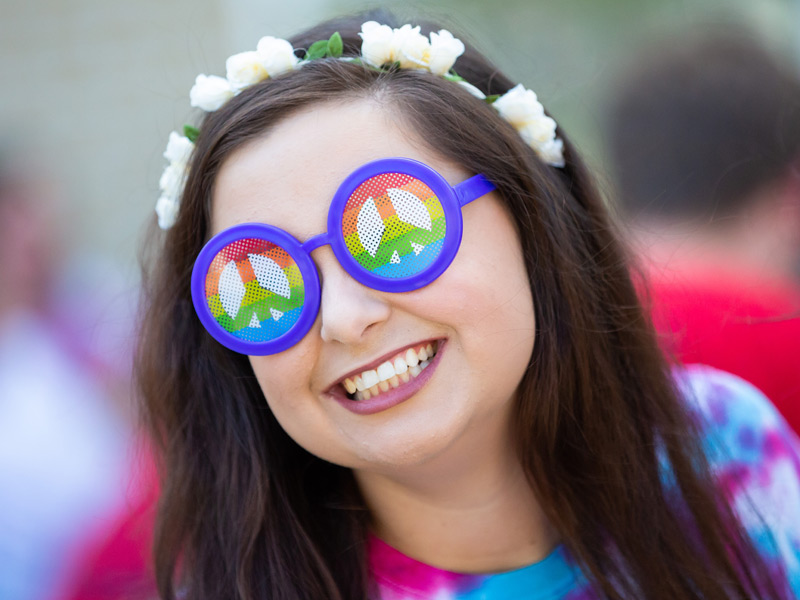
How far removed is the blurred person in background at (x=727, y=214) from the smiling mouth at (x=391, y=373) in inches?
29.2

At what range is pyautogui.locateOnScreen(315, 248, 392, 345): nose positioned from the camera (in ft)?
4.81

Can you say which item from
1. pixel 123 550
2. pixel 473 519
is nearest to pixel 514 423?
pixel 473 519

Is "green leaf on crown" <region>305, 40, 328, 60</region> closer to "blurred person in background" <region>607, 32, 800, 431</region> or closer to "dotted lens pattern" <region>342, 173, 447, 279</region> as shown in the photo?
"dotted lens pattern" <region>342, 173, 447, 279</region>

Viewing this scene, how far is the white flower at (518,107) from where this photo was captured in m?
1.79

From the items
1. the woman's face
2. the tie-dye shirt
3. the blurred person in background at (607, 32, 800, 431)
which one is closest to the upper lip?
the woman's face

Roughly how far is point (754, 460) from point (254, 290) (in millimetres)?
1244

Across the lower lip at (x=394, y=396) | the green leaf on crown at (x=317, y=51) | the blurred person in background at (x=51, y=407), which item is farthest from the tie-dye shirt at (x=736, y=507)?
the blurred person in background at (x=51, y=407)

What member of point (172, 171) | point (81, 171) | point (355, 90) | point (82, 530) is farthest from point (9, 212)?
point (355, 90)

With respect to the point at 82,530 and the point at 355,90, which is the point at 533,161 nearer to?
the point at 355,90

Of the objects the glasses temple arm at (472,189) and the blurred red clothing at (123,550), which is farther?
the blurred red clothing at (123,550)

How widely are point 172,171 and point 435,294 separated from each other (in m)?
0.73

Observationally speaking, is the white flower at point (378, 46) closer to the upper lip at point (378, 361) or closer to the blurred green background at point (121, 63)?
the upper lip at point (378, 361)

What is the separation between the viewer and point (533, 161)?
5.70 ft

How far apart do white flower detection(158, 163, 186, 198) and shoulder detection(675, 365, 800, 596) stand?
50.4 inches
